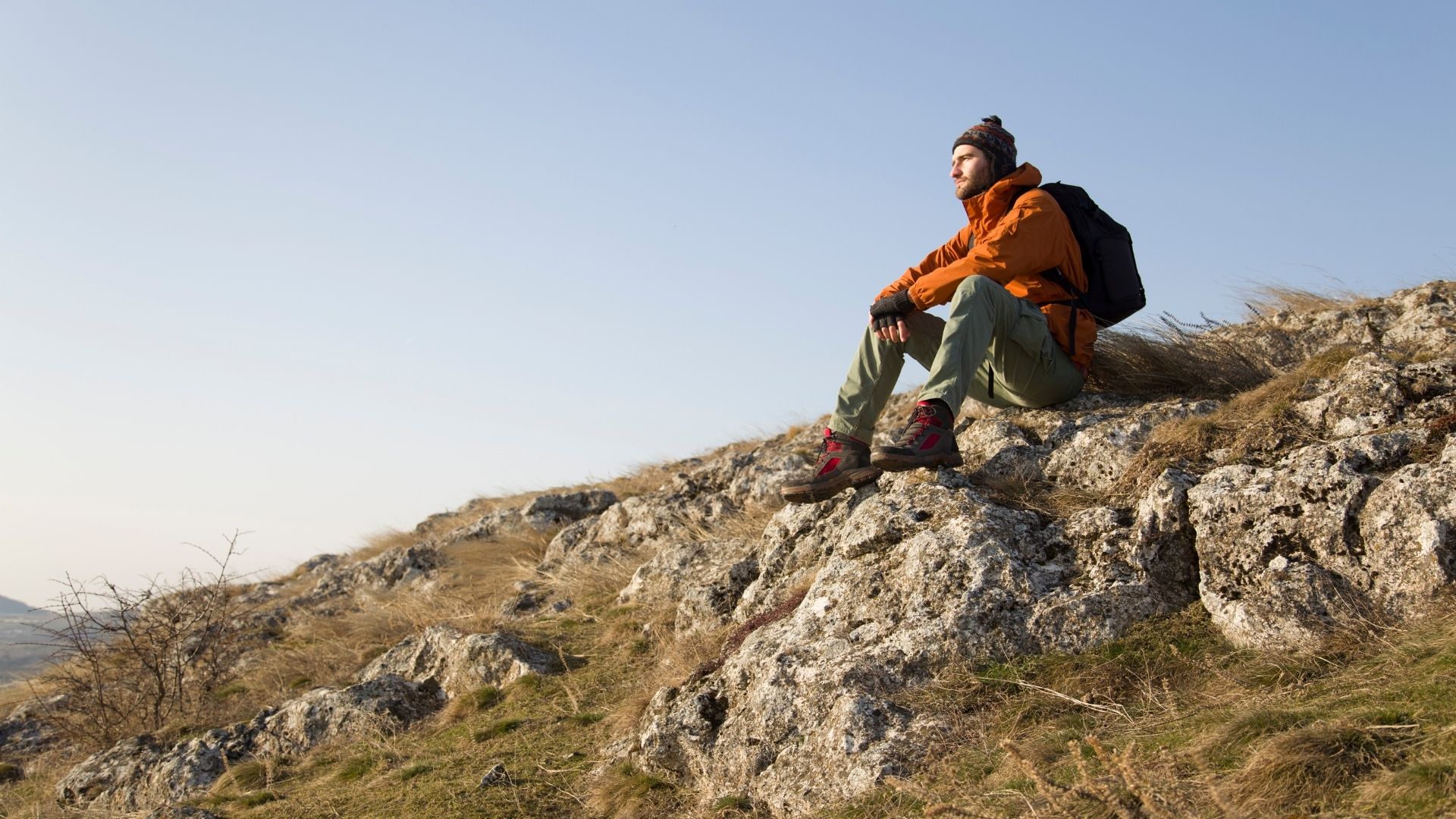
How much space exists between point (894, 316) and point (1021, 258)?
0.72 m

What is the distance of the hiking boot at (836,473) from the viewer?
17.7 feet

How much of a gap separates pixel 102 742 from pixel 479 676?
316 centimetres

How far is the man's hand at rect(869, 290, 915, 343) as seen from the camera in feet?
17.6

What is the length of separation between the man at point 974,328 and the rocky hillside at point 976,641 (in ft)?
0.77

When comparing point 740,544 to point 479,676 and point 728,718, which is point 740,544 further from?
point 728,718

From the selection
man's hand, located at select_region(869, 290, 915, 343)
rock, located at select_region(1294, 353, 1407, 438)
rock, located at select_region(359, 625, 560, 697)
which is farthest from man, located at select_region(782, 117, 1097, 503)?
rock, located at select_region(359, 625, 560, 697)

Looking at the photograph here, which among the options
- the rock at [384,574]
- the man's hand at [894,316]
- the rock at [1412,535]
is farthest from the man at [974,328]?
the rock at [384,574]

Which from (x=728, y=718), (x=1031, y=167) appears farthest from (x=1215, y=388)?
(x=728, y=718)

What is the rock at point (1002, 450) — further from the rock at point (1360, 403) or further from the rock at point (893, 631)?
the rock at point (1360, 403)

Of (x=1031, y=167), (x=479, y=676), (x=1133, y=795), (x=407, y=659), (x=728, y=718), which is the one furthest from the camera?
(x=407, y=659)

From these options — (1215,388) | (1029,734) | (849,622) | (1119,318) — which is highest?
(1119,318)

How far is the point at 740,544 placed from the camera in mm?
6984

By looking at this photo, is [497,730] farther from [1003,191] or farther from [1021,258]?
[1003,191]

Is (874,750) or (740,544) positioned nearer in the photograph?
(874,750)
